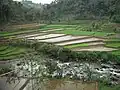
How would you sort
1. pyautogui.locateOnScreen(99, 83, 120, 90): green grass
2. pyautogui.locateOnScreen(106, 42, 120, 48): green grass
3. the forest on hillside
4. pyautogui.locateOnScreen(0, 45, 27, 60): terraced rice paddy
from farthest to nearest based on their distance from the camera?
the forest on hillside, pyautogui.locateOnScreen(106, 42, 120, 48): green grass, pyautogui.locateOnScreen(0, 45, 27, 60): terraced rice paddy, pyautogui.locateOnScreen(99, 83, 120, 90): green grass

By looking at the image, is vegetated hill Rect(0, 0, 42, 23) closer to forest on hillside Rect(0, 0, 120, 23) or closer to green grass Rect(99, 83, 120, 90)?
forest on hillside Rect(0, 0, 120, 23)

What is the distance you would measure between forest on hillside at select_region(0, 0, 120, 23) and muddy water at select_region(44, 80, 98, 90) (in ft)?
74.0

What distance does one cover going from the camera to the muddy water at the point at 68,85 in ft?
34.9

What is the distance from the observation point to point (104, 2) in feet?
137

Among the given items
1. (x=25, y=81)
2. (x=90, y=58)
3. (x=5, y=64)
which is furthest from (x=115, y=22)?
(x=25, y=81)

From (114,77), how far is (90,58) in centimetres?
331

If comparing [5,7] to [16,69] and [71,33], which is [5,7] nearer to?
[71,33]

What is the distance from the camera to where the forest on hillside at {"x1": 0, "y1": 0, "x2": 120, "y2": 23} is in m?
34.5

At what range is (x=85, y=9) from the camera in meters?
43.8

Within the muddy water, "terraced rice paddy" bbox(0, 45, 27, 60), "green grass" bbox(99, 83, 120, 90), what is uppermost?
the muddy water

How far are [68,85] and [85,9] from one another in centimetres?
3410

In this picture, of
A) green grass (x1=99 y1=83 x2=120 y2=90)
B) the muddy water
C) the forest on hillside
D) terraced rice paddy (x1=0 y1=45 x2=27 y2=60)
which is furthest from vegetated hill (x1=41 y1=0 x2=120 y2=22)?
the muddy water

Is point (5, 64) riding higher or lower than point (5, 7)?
lower

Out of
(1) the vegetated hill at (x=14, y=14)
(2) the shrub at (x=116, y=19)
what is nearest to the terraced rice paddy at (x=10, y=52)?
(1) the vegetated hill at (x=14, y=14)
